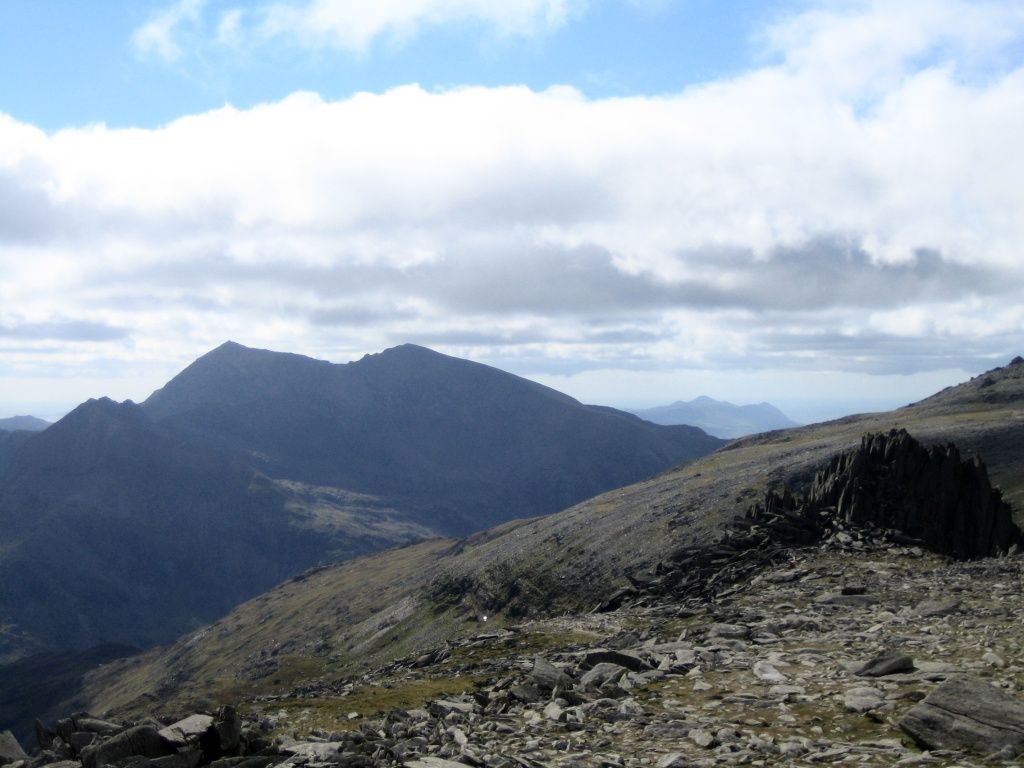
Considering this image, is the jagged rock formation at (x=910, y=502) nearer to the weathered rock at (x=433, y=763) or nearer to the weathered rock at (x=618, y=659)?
the weathered rock at (x=618, y=659)

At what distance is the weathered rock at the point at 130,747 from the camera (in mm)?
20812

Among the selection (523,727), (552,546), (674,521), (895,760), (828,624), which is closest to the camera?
(895,760)

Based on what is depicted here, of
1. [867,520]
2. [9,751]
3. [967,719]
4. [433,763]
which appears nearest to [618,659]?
[433,763]

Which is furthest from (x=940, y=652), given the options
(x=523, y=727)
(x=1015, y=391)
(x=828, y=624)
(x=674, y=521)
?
(x=1015, y=391)

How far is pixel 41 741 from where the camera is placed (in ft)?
88.3

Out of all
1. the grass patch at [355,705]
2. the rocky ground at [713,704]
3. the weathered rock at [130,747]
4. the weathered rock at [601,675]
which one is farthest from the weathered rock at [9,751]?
the weathered rock at [601,675]

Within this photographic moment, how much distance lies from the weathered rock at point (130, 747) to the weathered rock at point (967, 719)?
16.8 m

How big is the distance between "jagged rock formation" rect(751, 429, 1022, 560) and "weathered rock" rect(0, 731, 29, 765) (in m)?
44.4

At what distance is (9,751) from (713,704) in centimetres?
1976

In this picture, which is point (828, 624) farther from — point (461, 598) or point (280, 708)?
point (461, 598)

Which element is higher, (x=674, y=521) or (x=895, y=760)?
(x=895, y=760)

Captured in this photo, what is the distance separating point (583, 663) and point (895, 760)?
12898mm

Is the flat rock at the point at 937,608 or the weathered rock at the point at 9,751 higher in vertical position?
the flat rock at the point at 937,608

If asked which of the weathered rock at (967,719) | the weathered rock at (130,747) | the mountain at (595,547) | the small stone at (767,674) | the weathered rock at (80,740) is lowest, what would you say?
the mountain at (595,547)
